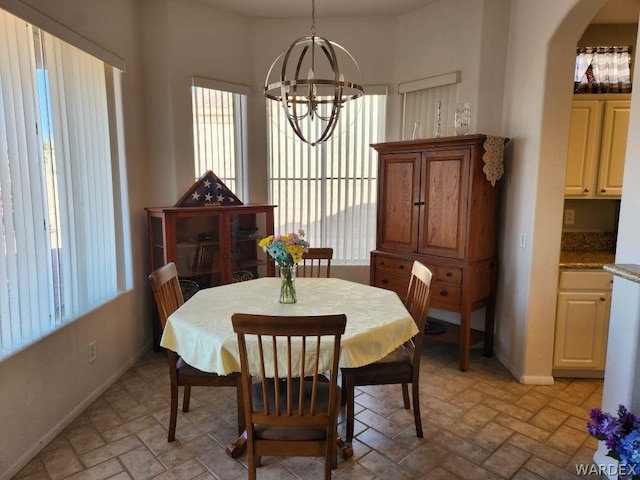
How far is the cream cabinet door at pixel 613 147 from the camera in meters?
2.94

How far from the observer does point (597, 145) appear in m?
2.98

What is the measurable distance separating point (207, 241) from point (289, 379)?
215 cm

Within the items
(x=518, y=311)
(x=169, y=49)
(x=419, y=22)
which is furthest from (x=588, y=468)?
(x=169, y=49)

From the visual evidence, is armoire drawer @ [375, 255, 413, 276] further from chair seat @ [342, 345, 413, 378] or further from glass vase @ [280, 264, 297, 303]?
glass vase @ [280, 264, 297, 303]

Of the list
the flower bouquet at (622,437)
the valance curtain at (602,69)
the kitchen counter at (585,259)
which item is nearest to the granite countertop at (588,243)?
the kitchen counter at (585,259)

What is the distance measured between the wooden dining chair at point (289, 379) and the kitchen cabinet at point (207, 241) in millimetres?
1802

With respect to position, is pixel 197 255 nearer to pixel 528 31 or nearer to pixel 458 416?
pixel 458 416

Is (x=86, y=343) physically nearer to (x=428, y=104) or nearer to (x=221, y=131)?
(x=221, y=131)

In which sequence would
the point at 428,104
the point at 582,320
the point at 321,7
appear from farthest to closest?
the point at 428,104 < the point at 321,7 < the point at 582,320

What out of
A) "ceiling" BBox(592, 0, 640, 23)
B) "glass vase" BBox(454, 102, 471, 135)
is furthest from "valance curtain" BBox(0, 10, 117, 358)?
"ceiling" BBox(592, 0, 640, 23)

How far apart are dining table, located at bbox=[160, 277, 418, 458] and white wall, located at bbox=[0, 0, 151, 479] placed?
0.79 m

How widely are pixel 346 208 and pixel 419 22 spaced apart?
6.08ft

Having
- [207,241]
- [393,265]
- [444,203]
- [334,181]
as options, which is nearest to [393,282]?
[393,265]

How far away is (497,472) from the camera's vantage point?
2.04 m
